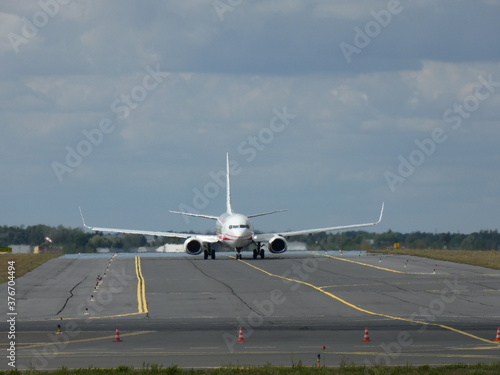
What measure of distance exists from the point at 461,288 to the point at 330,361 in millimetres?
28890

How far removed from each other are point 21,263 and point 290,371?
6162 centimetres

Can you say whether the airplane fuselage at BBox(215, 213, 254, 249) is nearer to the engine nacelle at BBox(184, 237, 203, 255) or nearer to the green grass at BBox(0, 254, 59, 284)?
the engine nacelle at BBox(184, 237, 203, 255)

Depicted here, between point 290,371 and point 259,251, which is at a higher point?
point 259,251

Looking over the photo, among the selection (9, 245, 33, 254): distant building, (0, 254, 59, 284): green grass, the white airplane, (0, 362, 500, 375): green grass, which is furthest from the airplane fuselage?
(0, 362, 500, 375): green grass

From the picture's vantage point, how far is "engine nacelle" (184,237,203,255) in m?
86.8

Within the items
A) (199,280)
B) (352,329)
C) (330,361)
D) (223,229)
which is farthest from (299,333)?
(223,229)

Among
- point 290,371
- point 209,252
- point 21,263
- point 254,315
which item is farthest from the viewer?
point 209,252

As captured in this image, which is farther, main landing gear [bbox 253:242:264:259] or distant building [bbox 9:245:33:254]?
distant building [bbox 9:245:33:254]

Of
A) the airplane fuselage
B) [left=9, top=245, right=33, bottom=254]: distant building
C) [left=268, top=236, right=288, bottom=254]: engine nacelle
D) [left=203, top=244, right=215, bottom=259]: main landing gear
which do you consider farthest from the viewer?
[left=9, top=245, right=33, bottom=254]: distant building

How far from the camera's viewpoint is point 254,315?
42781 mm

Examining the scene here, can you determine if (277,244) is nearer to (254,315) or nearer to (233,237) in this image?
(233,237)

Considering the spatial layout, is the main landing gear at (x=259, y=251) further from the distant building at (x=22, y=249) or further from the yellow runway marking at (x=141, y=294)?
the distant building at (x=22, y=249)

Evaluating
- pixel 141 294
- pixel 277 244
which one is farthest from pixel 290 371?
pixel 277 244

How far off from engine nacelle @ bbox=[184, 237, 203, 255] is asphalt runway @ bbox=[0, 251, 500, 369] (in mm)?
9422
